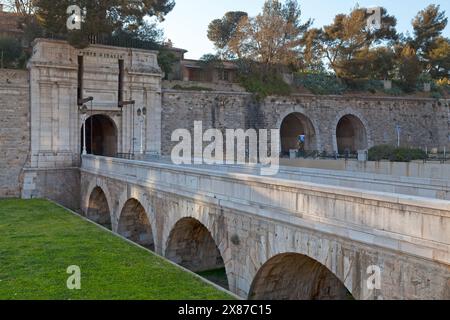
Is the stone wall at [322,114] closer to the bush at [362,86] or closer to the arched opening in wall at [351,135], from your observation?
the arched opening in wall at [351,135]

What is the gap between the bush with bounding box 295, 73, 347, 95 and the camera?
3672 cm

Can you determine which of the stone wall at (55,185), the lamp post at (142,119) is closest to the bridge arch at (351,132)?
the lamp post at (142,119)

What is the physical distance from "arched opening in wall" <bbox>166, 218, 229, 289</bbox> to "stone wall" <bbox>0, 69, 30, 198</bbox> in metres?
14.3

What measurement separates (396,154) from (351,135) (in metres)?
11.6

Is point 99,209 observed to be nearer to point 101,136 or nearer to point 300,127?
point 101,136

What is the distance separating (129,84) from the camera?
28.6 metres

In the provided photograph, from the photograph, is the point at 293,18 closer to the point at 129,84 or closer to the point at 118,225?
the point at 129,84

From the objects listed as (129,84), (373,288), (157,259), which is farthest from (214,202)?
(129,84)

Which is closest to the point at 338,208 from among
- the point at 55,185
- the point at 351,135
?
the point at 55,185

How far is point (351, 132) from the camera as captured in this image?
38.4 metres

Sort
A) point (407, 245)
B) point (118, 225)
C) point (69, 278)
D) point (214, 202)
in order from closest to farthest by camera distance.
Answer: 1. point (407, 245)
2. point (69, 278)
3. point (214, 202)
4. point (118, 225)

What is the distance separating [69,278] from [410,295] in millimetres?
6881

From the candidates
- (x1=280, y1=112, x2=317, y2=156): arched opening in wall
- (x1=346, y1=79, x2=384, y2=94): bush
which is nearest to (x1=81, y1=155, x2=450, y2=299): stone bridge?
(x1=280, y1=112, x2=317, y2=156): arched opening in wall
